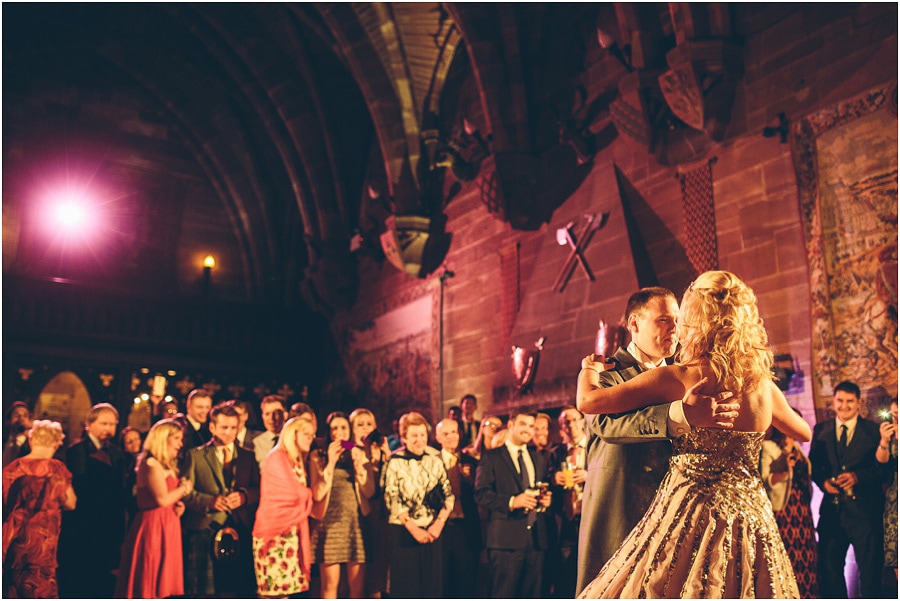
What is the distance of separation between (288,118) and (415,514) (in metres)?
9.36

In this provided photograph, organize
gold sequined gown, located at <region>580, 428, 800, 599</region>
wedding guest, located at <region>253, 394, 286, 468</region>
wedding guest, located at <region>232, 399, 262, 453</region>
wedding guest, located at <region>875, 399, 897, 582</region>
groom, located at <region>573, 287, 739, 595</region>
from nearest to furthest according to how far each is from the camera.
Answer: gold sequined gown, located at <region>580, 428, 800, 599</region> → groom, located at <region>573, 287, 739, 595</region> → wedding guest, located at <region>875, 399, 897, 582</region> → wedding guest, located at <region>232, 399, 262, 453</region> → wedding guest, located at <region>253, 394, 286, 468</region>

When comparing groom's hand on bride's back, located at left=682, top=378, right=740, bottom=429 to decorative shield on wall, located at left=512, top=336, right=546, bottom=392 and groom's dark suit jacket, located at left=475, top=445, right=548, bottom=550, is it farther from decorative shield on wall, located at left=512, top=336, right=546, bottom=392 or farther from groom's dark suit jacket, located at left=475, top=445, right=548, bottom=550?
decorative shield on wall, located at left=512, top=336, right=546, bottom=392

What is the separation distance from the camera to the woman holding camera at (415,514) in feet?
19.7

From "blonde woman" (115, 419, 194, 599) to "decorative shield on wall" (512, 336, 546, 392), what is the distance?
15.6 ft

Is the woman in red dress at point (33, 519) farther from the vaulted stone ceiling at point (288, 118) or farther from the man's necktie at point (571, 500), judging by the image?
the vaulted stone ceiling at point (288, 118)

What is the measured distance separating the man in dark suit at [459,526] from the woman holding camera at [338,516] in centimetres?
64

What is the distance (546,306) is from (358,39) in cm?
498

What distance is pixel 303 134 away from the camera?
1396cm

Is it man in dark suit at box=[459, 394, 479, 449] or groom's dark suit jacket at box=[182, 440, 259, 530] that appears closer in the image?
groom's dark suit jacket at box=[182, 440, 259, 530]

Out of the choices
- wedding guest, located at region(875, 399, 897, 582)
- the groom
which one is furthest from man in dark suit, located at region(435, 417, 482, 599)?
the groom

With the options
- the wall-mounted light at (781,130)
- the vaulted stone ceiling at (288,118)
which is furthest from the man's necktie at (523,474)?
the vaulted stone ceiling at (288,118)

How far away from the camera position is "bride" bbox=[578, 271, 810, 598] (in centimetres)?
259

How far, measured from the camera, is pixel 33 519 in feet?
19.4

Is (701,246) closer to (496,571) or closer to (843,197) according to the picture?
(843,197)
